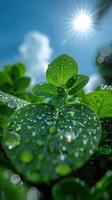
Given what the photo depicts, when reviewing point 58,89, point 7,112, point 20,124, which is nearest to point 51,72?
point 58,89

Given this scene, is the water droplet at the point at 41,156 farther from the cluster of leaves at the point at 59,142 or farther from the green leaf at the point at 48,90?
the green leaf at the point at 48,90

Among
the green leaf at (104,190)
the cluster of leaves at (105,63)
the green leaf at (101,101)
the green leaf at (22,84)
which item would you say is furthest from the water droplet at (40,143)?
the cluster of leaves at (105,63)

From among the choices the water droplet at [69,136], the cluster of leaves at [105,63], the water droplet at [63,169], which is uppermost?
the cluster of leaves at [105,63]

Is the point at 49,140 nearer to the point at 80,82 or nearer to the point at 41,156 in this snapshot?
the point at 41,156

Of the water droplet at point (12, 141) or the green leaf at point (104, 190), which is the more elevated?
the water droplet at point (12, 141)

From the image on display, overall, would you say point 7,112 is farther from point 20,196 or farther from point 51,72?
point 20,196

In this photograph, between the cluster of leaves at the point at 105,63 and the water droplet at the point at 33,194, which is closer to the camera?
the water droplet at the point at 33,194

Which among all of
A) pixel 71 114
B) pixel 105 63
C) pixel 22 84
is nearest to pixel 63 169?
pixel 71 114

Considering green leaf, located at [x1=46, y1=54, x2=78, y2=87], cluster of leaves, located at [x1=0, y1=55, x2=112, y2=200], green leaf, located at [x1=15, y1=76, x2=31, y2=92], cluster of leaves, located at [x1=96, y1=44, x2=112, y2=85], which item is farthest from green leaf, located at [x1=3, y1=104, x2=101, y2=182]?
cluster of leaves, located at [x1=96, y1=44, x2=112, y2=85]

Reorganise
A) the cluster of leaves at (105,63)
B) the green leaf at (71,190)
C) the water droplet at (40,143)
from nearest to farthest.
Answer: the green leaf at (71,190) → the water droplet at (40,143) → the cluster of leaves at (105,63)
